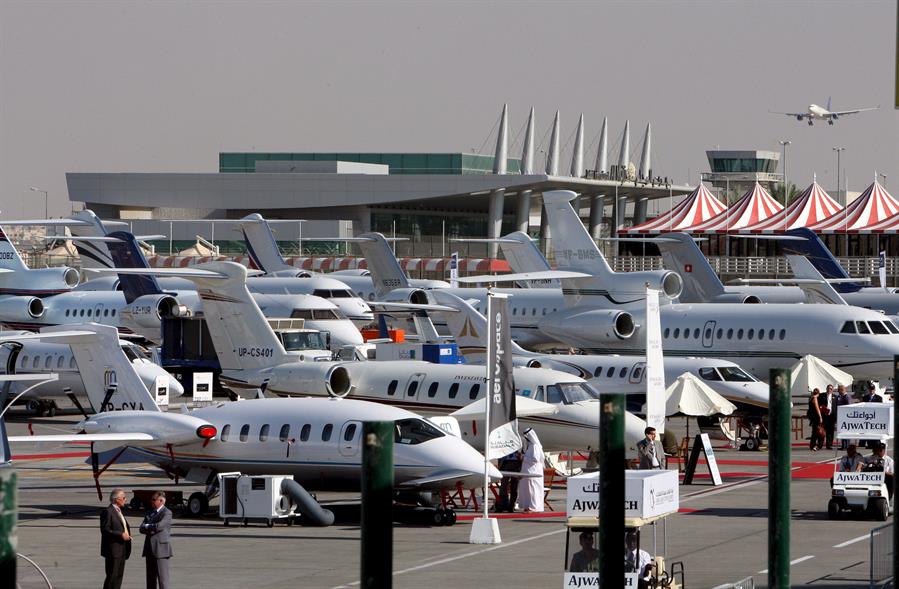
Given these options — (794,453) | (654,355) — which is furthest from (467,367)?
(794,453)

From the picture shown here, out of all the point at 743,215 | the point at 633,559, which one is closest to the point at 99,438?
the point at 633,559

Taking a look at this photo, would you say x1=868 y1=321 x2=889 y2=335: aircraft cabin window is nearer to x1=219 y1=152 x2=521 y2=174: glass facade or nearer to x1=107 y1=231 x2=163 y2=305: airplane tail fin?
x1=107 y1=231 x2=163 y2=305: airplane tail fin

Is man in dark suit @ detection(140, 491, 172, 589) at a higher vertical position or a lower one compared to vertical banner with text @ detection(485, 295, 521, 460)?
lower

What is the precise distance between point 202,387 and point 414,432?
12096 mm

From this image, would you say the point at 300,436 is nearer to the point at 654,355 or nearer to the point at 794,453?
the point at 654,355

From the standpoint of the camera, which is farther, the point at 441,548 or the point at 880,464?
the point at 880,464

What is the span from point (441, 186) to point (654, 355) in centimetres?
8175

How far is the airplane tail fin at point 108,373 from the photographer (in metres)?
26.4

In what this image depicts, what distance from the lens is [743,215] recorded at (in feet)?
296

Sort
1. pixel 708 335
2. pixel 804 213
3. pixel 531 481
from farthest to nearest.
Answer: pixel 804 213 → pixel 708 335 → pixel 531 481

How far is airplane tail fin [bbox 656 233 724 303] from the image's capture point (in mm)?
53688

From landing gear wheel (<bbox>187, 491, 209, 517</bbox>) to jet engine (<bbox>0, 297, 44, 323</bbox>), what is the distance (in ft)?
107

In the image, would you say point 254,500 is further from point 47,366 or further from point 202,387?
point 47,366

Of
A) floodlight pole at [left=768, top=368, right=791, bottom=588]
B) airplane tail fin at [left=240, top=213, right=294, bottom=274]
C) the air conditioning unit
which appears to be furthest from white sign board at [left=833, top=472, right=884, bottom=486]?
airplane tail fin at [left=240, top=213, right=294, bottom=274]
